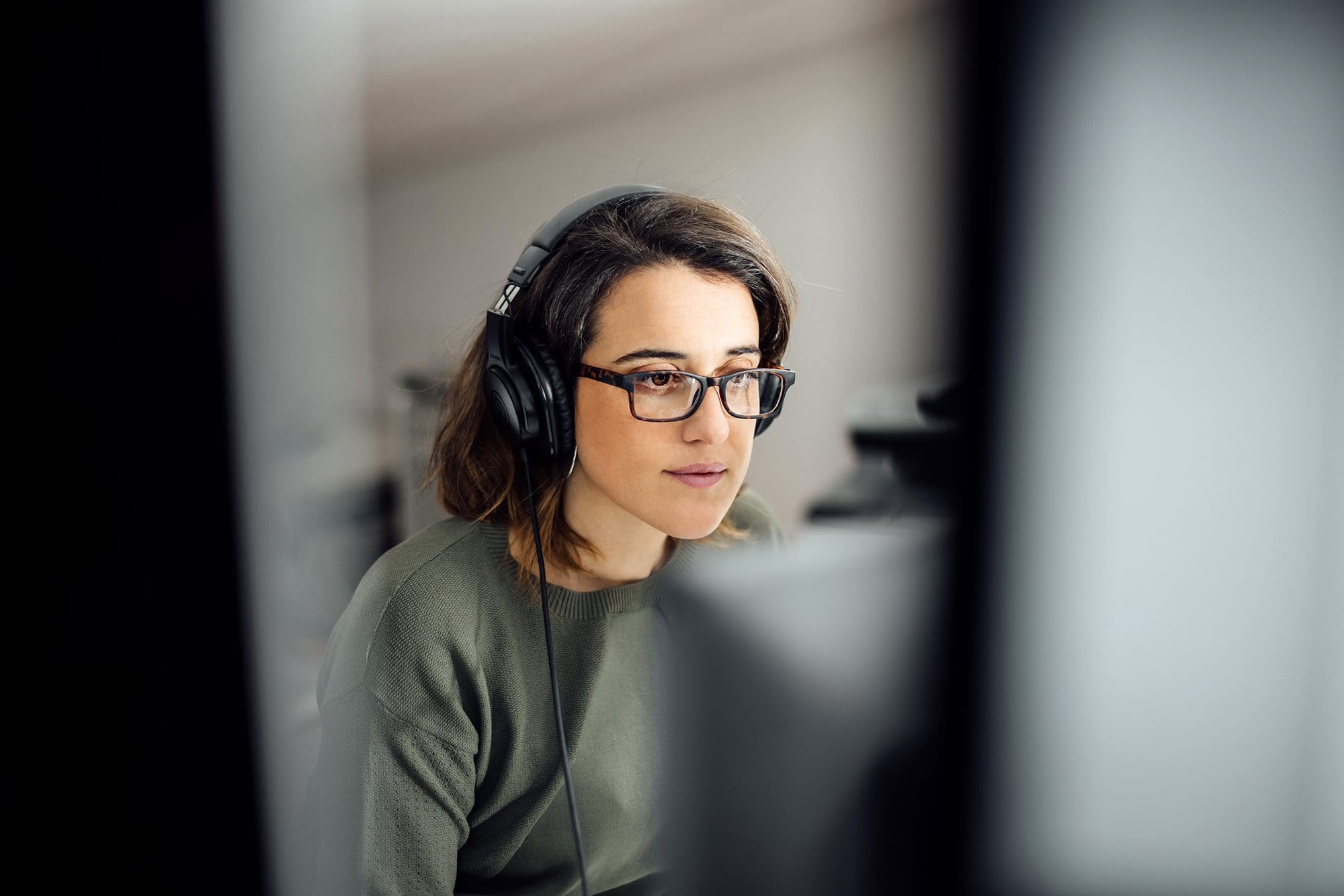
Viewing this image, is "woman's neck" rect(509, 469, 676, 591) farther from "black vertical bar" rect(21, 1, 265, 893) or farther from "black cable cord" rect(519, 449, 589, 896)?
"black vertical bar" rect(21, 1, 265, 893)

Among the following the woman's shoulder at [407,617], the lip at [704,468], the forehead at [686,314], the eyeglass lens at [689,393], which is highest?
the forehead at [686,314]

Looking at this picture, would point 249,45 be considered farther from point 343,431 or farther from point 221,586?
point 221,586

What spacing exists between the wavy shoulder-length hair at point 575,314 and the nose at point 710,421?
60 mm

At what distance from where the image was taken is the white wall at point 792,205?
50 cm

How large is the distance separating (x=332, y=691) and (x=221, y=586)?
0.12 metres

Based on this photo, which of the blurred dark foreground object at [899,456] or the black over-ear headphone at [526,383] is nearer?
the blurred dark foreground object at [899,456]

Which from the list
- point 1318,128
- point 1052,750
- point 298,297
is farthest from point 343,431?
point 1318,128

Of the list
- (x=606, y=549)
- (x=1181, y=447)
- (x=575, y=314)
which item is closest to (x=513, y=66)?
(x=575, y=314)

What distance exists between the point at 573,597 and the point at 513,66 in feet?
1.38

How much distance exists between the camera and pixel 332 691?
2.21ft

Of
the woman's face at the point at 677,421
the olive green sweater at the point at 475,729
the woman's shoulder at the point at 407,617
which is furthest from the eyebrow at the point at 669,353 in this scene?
the woman's shoulder at the point at 407,617

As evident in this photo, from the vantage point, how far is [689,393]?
1.99 feet

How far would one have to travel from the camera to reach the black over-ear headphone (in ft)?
2.15

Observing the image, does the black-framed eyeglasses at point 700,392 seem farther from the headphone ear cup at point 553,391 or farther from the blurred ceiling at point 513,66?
the blurred ceiling at point 513,66
